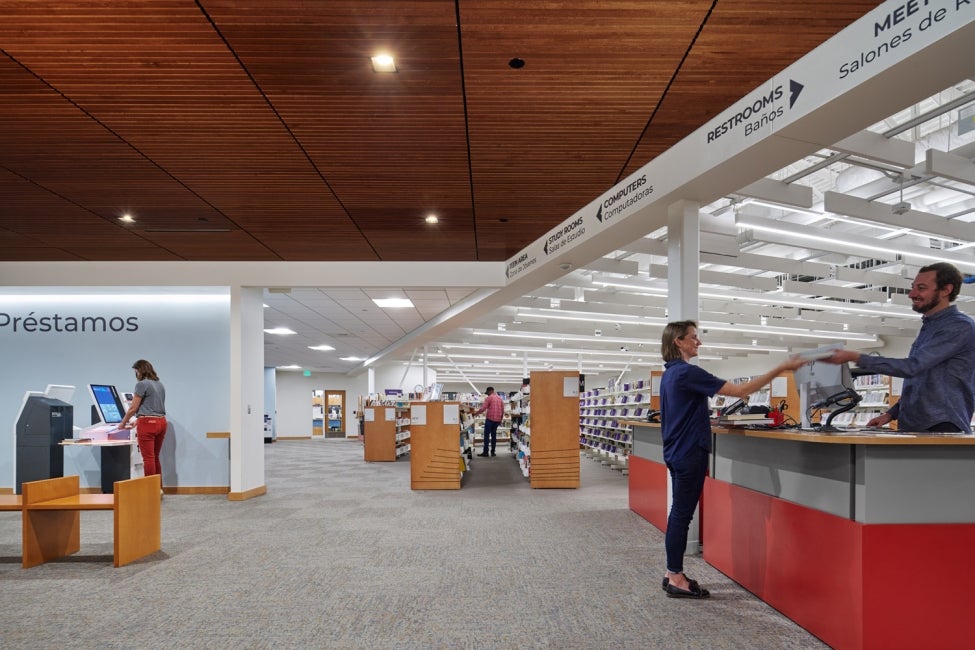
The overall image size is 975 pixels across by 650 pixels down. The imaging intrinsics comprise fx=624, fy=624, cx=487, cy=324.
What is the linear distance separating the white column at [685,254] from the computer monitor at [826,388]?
1.47m

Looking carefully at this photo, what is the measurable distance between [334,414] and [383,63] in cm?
2649

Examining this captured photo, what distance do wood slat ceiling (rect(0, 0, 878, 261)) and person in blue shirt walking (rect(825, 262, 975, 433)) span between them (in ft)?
4.57

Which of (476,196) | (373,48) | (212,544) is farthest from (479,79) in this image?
(212,544)

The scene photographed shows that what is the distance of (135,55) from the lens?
133 inches

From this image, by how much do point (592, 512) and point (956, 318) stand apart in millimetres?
4295

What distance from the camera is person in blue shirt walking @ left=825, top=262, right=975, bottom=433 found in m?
3.03

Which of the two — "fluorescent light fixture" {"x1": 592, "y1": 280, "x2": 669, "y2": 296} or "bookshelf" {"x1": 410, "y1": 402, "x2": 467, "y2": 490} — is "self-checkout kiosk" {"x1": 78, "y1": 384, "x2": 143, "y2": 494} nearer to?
"bookshelf" {"x1": 410, "y1": 402, "x2": 467, "y2": 490}

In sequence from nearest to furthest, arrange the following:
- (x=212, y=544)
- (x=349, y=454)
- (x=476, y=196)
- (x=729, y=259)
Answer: (x=212, y=544) → (x=476, y=196) → (x=729, y=259) → (x=349, y=454)

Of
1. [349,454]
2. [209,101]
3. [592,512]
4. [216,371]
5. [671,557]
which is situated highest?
[209,101]

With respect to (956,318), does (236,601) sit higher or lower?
lower

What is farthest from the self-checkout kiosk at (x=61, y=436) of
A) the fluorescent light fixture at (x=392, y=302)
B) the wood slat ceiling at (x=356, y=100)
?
the fluorescent light fixture at (x=392, y=302)

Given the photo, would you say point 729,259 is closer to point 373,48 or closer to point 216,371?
point 373,48

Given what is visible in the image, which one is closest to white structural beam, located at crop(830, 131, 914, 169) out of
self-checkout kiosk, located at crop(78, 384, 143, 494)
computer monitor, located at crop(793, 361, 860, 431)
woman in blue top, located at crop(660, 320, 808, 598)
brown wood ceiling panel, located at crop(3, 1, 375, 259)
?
computer monitor, located at crop(793, 361, 860, 431)

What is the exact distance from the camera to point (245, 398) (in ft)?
27.0
